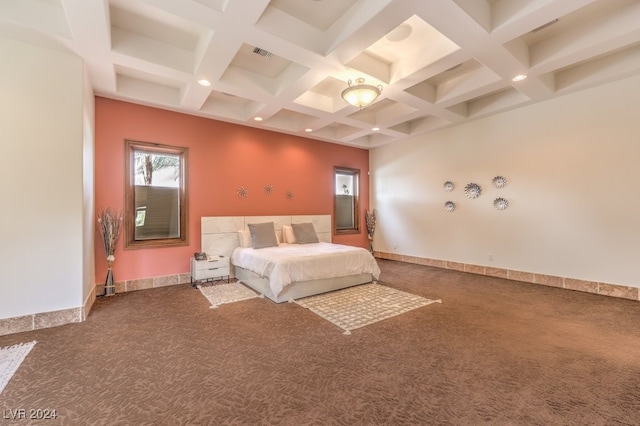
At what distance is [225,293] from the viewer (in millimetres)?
4355

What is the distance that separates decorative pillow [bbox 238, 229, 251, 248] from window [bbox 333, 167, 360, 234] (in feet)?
8.76

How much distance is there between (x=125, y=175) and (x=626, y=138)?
25.4 feet

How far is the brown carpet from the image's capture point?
5.79 feet

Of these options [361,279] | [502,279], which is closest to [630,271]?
[502,279]

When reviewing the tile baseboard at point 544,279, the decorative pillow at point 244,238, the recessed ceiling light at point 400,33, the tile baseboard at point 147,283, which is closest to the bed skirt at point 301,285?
the decorative pillow at point 244,238

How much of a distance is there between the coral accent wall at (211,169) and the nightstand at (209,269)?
0.41 m

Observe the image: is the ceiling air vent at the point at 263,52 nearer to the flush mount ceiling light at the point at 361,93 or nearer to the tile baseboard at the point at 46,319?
the flush mount ceiling light at the point at 361,93

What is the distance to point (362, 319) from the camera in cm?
329

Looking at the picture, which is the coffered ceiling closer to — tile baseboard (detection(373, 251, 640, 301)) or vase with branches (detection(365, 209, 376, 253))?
tile baseboard (detection(373, 251, 640, 301))

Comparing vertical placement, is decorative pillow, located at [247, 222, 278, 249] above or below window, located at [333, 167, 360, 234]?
below

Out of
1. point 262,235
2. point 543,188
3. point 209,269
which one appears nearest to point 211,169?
point 262,235

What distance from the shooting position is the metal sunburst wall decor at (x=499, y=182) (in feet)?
17.2

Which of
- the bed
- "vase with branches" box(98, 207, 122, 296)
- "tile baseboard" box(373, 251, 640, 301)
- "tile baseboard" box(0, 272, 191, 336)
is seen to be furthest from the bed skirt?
"tile baseboard" box(373, 251, 640, 301)

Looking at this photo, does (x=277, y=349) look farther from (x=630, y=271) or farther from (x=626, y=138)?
(x=626, y=138)
